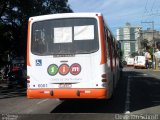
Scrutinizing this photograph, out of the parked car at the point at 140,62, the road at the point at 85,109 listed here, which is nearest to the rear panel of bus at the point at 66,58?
the road at the point at 85,109

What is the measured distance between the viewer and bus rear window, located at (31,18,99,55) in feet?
48.5

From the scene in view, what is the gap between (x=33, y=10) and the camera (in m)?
38.8

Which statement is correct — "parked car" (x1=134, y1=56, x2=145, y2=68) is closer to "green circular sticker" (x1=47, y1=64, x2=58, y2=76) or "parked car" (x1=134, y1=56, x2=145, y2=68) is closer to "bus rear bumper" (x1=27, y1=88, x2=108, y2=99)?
"green circular sticker" (x1=47, y1=64, x2=58, y2=76)

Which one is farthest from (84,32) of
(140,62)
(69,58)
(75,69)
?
A: (140,62)

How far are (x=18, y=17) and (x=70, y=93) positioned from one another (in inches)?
1030

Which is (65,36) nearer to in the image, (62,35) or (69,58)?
(62,35)

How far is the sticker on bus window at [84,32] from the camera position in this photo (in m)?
14.8

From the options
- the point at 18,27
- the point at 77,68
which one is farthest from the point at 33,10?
the point at 77,68

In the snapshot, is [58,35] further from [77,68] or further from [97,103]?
[97,103]

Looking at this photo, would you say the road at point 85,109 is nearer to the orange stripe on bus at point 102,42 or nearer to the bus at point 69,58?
the bus at point 69,58

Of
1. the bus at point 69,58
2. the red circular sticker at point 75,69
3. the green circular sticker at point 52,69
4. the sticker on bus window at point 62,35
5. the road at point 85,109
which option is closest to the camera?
the road at point 85,109

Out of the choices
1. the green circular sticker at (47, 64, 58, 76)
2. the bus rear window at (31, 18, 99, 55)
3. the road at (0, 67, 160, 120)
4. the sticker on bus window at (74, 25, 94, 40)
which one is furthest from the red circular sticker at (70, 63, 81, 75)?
the road at (0, 67, 160, 120)

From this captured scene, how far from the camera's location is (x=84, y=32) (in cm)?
1486

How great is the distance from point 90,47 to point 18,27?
87.6 feet
